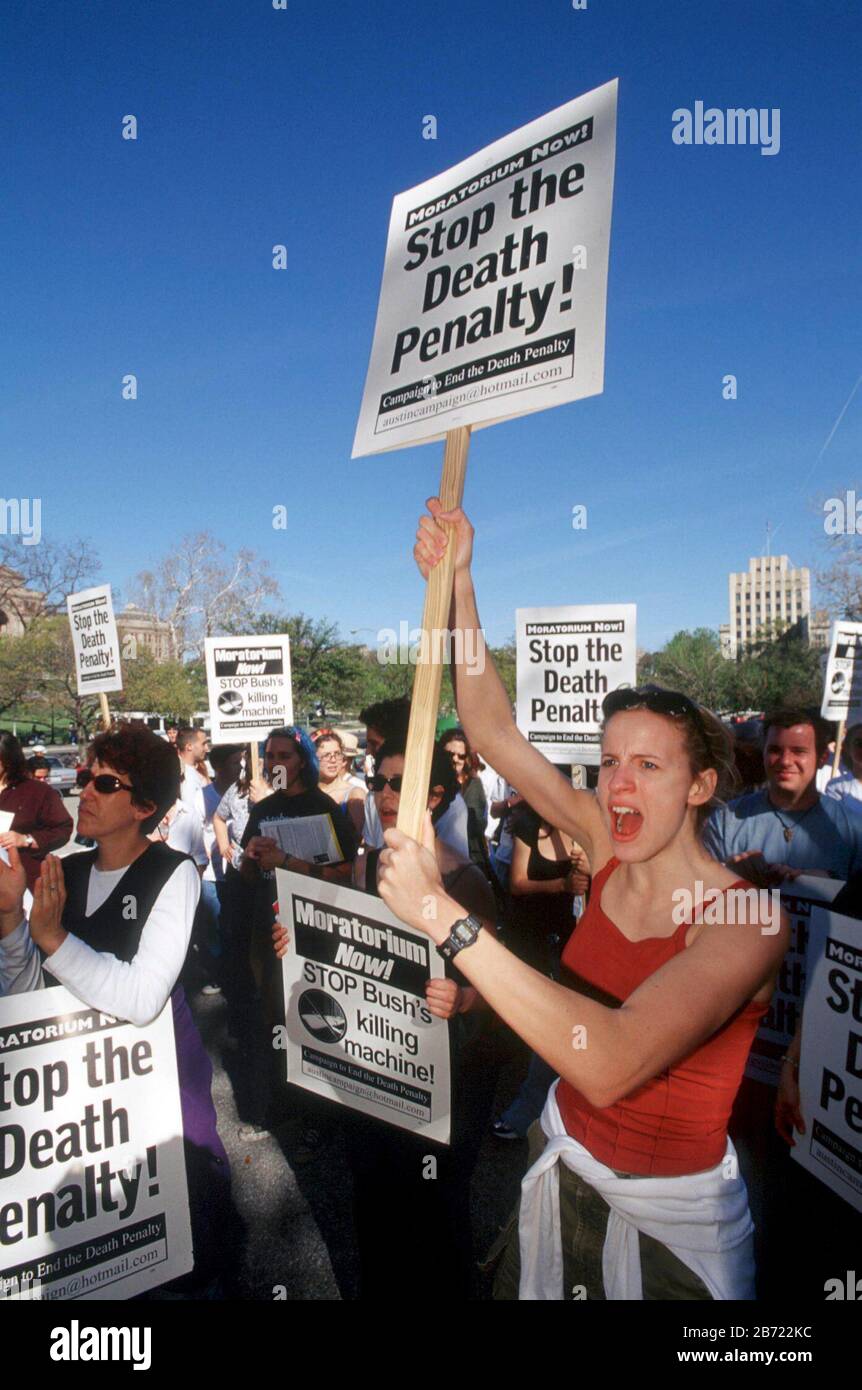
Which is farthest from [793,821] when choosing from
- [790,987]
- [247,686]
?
[247,686]

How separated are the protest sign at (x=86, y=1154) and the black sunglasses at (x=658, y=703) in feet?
5.54

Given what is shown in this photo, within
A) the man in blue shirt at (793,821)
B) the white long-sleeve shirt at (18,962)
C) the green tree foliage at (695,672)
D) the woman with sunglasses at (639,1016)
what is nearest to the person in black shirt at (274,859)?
the white long-sleeve shirt at (18,962)

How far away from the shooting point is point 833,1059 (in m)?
2.68

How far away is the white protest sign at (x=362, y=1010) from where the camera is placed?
2287mm

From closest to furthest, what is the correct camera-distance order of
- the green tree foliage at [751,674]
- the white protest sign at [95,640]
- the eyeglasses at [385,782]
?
1. the eyeglasses at [385,782]
2. the white protest sign at [95,640]
3. the green tree foliage at [751,674]

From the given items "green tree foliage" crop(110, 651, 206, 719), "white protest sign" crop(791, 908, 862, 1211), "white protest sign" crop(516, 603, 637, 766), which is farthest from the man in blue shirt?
"green tree foliage" crop(110, 651, 206, 719)

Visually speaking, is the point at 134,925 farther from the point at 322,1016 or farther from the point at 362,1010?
the point at 362,1010

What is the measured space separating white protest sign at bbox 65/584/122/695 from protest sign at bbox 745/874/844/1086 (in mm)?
5345

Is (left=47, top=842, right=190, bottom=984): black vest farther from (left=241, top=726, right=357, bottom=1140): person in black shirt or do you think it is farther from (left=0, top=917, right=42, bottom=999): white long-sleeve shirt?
(left=241, top=726, right=357, bottom=1140): person in black shirt

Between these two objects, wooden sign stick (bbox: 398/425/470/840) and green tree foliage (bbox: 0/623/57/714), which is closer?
wooden sign stick (bbox: 398/425/470/840)

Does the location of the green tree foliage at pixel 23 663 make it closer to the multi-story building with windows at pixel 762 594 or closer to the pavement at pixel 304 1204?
the pavement at pixel 304 1204

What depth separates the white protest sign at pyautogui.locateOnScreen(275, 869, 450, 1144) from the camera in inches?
90.0
